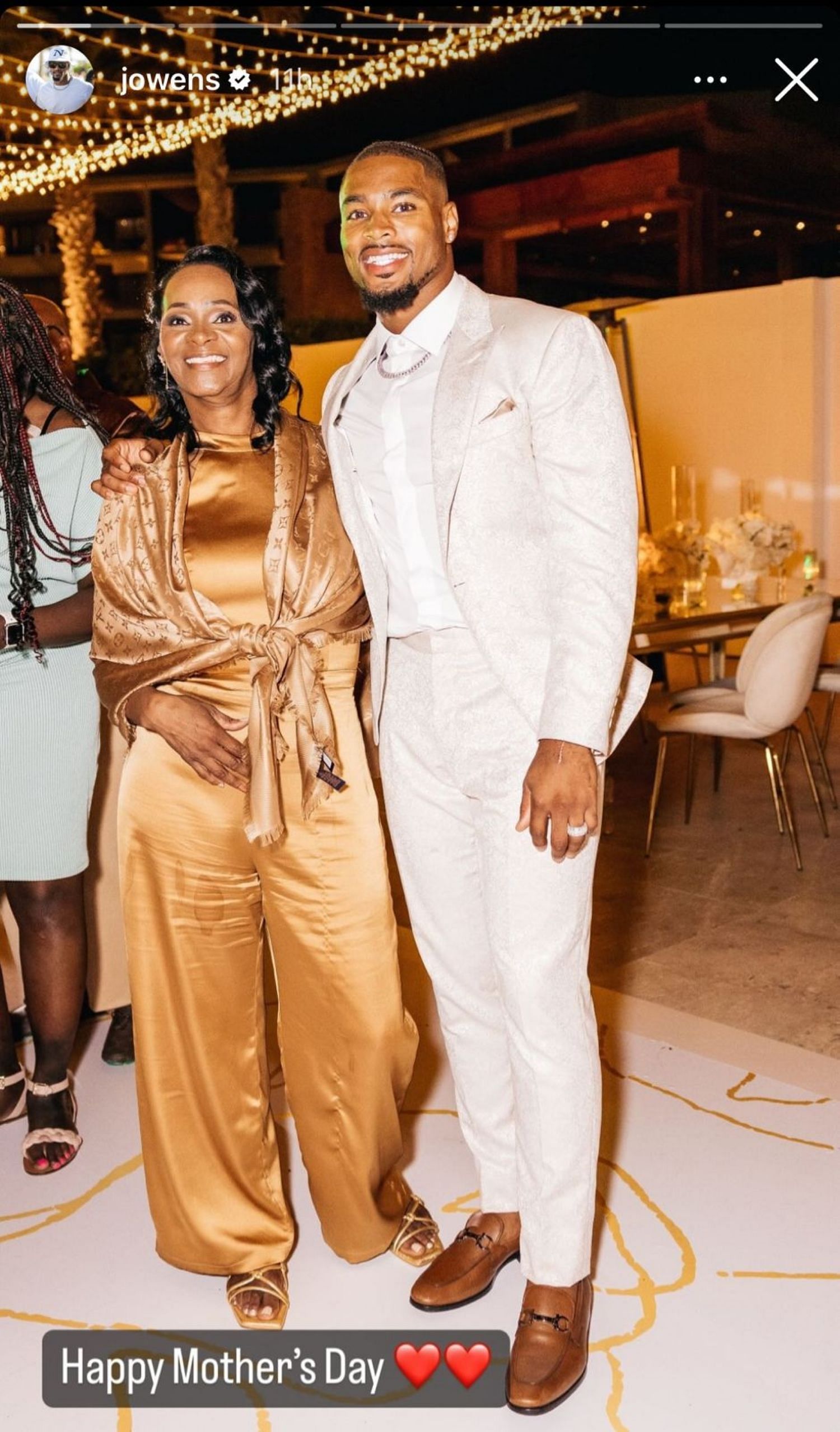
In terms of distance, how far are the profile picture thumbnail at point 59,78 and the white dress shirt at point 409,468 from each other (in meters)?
5.80

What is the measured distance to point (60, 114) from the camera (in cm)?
1119

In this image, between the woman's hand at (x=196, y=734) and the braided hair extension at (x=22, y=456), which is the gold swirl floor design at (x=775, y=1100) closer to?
the woman's hand at (x=196, y=734)

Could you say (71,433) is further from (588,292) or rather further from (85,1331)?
(588,292)

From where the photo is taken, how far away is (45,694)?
2707 mm

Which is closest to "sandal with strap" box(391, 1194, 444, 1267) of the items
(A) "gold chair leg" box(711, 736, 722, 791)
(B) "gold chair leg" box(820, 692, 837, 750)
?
(A) "gold chair leg" box(711, 736, 722, 791)

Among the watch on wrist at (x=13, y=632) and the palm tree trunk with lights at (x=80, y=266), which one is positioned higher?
the palm tree trunk with lights at (x=80, y=266)

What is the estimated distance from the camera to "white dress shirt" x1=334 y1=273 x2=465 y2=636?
1.96 m

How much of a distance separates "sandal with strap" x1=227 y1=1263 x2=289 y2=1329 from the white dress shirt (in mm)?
1128

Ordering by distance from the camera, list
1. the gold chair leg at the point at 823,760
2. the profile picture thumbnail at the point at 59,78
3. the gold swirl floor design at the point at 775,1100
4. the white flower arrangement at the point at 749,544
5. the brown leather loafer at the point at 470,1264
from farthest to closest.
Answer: the profile picture thumbnail at the point at 59,78
the white flower arrangement at the point at 749,544
the gold chair leg at the point at 823,760
the gold swirl floor design at the point at 775,1100
the brown leather loafer at the point at 470,1264

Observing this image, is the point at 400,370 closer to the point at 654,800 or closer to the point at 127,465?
the point at 127,465

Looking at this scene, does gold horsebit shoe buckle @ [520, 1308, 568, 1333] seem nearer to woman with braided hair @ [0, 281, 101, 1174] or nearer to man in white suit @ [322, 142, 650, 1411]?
man in white suit @ [322, 142, 650, 1411]

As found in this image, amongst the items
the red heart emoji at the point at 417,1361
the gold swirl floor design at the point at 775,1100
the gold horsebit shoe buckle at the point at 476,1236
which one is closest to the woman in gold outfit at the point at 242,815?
the gold horsebit shoe buckle at the point at 476,1236

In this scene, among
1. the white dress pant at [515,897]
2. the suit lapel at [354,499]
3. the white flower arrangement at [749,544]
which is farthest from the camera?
the white flower arrangement at [749,544]

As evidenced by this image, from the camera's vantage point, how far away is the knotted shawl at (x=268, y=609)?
205 centimetres
